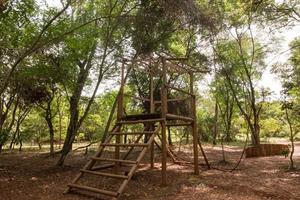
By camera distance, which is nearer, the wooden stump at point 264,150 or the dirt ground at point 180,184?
the dirt ground at point 180,184

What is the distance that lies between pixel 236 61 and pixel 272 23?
308 inches

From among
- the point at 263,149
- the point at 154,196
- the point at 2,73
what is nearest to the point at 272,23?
the point at 263,149

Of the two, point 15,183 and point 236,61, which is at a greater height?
point 236,61

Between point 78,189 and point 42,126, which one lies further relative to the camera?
point 42,126

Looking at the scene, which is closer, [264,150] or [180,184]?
[180,184]

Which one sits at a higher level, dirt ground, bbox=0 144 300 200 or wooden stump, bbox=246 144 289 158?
wooden stump, bbox=246 144 289 158

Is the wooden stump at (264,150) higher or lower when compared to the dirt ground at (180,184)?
higher

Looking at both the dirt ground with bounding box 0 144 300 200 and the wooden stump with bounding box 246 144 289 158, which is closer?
the dirt ground with bounding box 0 144 300 200

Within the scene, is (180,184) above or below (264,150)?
below

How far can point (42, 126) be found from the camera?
2898 cm

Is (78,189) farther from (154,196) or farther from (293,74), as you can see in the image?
(293,74)

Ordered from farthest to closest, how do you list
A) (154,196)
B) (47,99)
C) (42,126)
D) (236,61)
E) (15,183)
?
(42,126), (236,61), (47,99), (15,183), (154,196)

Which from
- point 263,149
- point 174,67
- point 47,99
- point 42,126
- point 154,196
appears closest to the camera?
point 154,196

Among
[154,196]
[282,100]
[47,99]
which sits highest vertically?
[47,99]
